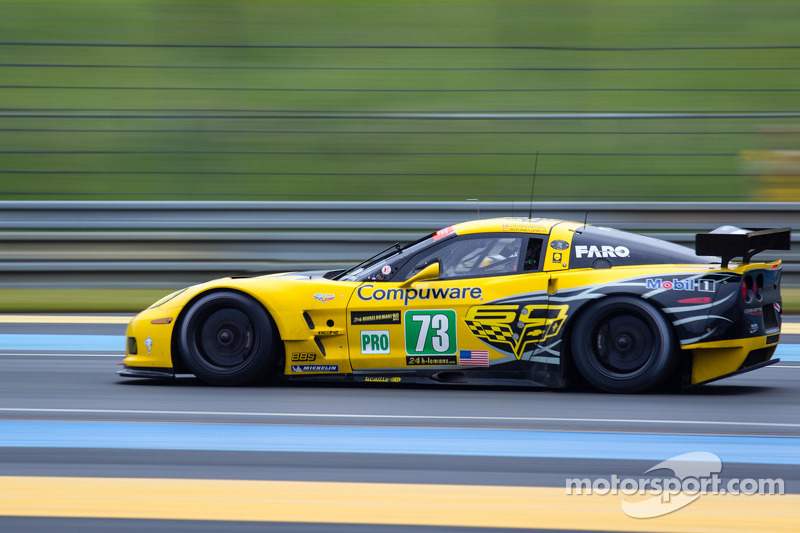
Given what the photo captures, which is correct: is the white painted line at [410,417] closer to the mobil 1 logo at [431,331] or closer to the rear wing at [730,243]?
the mobil 1 logo at [431,331]

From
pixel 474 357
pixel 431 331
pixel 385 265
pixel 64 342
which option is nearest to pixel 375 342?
pixel 431 331

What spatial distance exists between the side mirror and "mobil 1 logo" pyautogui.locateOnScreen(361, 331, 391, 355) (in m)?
0.35

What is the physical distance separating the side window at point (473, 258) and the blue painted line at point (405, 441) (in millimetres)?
1234

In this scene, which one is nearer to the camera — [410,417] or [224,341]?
[410,417]

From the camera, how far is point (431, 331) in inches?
240

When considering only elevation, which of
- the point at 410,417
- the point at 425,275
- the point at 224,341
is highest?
the point at 425,275

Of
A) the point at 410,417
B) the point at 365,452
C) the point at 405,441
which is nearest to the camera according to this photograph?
the point at 365,452

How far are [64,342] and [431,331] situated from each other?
404 cm

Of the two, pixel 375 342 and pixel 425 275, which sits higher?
pixel 425 275

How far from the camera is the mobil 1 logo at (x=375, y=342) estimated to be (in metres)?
6.15

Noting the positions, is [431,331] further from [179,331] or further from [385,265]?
[179,331]

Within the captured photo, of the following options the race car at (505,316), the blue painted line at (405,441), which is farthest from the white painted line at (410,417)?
the race car at (505,316)

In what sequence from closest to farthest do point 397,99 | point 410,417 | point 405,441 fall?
point 405,441 → point 410,417 → point 397,99

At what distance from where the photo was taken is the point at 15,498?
4289 millimetres
